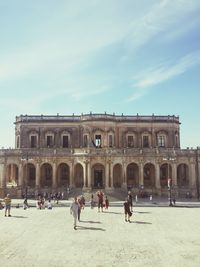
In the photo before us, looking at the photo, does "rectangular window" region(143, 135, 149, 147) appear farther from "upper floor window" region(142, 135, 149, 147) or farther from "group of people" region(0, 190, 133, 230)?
"group of people" region(0, 190, 133, 230)

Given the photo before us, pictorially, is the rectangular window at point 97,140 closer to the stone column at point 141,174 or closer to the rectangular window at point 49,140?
the rectangular window at point 49,140

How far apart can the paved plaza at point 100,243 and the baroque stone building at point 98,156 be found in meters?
25.1

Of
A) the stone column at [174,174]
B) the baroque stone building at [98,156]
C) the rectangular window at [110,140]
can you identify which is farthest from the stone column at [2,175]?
the stone column at [174,174]

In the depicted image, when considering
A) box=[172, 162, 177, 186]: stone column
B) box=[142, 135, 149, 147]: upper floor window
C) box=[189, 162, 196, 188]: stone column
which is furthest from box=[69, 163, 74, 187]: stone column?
box=[189, 162, 196, 188]: stone column

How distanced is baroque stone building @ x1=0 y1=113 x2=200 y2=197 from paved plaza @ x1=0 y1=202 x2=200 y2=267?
25.1m

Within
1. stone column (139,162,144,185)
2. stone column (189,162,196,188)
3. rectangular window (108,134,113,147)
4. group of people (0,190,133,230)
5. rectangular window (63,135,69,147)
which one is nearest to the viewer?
group of people (0,190,133,230)

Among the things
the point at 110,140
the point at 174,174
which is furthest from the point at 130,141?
the point at 174,174

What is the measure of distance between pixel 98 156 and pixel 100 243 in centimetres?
3445

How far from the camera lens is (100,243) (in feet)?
53.7

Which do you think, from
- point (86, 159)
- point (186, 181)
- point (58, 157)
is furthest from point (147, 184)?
point (58, 157)

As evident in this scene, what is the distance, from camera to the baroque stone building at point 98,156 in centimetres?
5081

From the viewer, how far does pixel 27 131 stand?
57.1m

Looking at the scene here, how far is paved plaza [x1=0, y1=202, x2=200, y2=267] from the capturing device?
1325cm

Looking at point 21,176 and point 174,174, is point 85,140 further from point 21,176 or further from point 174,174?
point 174,174
